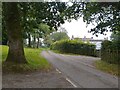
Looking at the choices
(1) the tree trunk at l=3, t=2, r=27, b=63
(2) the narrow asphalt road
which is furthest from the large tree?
(2) the narrow asphalt road

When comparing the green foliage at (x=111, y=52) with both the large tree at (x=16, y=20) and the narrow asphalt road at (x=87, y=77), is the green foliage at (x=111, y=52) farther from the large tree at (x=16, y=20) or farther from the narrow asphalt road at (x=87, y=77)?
the large tree at (x=16, y=20)

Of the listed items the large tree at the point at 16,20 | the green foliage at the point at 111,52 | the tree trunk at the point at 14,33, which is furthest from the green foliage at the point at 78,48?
the tree trunk at the point at 14,33

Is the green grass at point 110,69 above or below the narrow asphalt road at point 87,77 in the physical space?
below

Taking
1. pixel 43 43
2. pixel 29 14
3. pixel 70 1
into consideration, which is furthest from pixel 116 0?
pixel 43 43

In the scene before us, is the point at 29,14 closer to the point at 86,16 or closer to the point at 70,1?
the point at 70,1

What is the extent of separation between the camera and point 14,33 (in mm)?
21109

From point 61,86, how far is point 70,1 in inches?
672

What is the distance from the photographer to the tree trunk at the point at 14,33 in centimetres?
2088

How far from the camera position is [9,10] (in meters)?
20.8

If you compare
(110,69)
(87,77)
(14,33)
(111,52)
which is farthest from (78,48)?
(87,77)

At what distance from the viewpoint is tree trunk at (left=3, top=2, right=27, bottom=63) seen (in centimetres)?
2088

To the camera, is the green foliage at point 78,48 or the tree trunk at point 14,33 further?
the green foliage at point 78,48

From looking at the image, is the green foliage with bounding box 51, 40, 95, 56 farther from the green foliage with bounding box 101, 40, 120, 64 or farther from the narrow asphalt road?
the narrow asphalt road

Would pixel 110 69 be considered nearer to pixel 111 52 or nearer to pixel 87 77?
pixel 87 77
